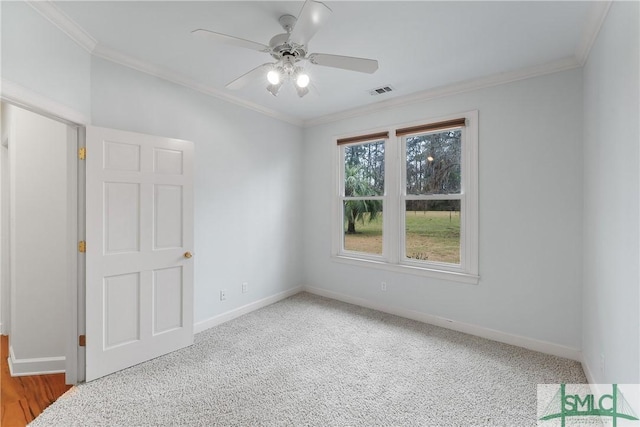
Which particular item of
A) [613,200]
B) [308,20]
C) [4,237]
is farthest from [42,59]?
[613,200]

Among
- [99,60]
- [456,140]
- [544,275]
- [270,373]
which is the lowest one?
[270,373]

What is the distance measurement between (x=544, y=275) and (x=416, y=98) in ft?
7.46

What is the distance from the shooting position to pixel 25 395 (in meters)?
2.19

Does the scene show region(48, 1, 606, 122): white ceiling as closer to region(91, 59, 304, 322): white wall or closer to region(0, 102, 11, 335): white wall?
region(91, 59, 304, 322): white wall

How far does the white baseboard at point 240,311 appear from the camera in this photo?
314 centimetres

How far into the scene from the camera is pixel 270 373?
2346 mm

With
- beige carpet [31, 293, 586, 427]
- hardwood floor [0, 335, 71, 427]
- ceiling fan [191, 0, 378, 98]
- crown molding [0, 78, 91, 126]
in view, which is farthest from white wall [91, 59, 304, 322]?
hardwood floor [0, 335, 71, 427]

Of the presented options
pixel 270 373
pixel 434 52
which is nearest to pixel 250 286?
pixel 270 373

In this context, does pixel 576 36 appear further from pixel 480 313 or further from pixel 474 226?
pixel 480 313

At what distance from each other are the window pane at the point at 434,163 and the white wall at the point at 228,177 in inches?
69.1

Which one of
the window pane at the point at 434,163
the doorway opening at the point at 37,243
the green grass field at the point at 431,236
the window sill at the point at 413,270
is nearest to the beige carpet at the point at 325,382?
the window sill at the point at 413,270

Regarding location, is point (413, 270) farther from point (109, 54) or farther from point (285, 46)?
point (109, 54)

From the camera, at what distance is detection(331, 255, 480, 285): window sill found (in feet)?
10.1

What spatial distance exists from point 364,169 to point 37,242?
3.58 m
